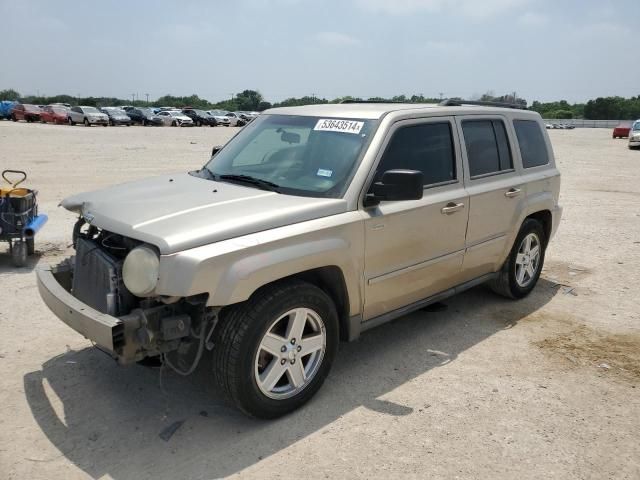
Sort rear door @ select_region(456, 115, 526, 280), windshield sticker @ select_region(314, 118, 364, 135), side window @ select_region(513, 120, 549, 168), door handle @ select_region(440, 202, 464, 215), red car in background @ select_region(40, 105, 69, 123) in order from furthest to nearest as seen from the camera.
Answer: red car in background @ select_region(40, 105, 69, 123) → side window @ select_region(513, 120, 549, 168) → rear door @ select_region(456, 115, 526, 280) → door handle @ select_region(440, 202, 464, 215) → windshield sticker @ select_region(314, 118, 364, 135)

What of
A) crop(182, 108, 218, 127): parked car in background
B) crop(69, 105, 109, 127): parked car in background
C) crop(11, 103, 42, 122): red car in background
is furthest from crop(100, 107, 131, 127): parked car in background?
crop(182, 108, 218, 127): parked car in background

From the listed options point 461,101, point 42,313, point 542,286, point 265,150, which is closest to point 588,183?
point 542,286

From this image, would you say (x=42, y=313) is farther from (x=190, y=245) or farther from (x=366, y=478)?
(x=366, y=478)

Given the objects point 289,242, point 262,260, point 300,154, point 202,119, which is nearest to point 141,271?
point 262,260

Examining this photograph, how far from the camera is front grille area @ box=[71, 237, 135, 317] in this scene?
3.32 meters

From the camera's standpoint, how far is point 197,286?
119 inches

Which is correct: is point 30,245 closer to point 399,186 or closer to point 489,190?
point 399,186

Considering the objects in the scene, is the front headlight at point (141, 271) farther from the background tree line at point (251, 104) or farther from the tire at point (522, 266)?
the background tree line at point (251, 104)

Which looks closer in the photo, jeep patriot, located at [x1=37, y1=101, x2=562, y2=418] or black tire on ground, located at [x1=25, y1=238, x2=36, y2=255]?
jeep patriot, located at [x1=37, y1=101, x2=562, y2=418]

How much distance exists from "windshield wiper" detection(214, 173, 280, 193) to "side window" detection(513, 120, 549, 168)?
2.82 metres

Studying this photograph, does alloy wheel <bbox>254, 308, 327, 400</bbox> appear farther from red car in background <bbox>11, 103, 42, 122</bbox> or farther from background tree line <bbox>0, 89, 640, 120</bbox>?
background tree line <bbox>0, 89, 640, 120</bbox>

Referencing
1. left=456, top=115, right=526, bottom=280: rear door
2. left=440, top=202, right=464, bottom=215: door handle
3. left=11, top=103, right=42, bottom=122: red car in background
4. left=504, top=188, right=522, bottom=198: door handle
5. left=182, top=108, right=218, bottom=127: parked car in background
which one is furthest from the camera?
left=182, top=108, right=218, bottom=127: parked car in background

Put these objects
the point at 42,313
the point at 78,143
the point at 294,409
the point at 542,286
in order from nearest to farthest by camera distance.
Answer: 1. the point at 294,409
2. the point at 42,313
3. the point at 542,286
4. the point at 78,143

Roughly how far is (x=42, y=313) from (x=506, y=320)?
428 centimetres
